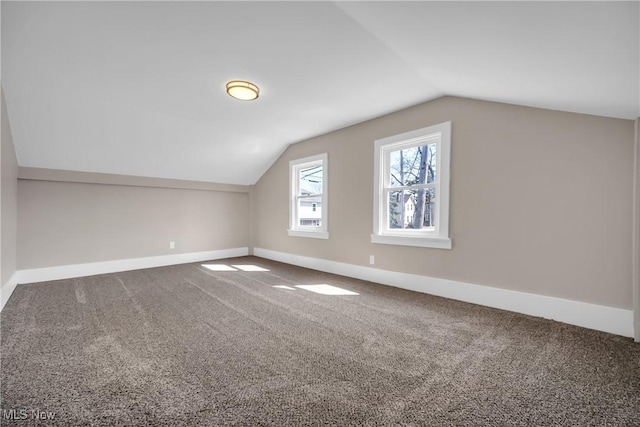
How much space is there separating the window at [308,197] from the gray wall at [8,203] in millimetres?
3610

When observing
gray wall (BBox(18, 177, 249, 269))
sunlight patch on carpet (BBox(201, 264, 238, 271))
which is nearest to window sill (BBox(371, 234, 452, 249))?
sunlight patch on carpet (BBox(201, 264, 238, 271))

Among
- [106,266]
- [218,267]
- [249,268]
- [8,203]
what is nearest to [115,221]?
[106,266]

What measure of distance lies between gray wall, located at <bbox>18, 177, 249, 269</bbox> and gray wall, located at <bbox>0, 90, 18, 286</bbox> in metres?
0.33

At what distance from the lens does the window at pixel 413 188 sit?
10.6ft

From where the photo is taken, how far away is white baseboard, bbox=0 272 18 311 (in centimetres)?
277

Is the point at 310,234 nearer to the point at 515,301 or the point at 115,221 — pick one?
the point at 515,301

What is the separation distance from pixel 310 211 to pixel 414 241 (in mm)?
2137

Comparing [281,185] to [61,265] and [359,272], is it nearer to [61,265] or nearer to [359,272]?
[359,272]

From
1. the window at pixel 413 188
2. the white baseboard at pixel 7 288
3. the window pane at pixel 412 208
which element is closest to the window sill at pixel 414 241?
the window at pixel 413 188

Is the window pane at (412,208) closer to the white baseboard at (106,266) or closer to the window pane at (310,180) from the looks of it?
the window pane at (310,180)

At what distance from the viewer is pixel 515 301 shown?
2.72 m

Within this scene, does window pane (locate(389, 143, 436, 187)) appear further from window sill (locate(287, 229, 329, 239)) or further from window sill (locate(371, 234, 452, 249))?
window sill (locate(287, 229, 329, 239))

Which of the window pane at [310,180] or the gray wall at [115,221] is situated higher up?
the window pane at [310,180]

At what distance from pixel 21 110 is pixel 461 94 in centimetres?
484
